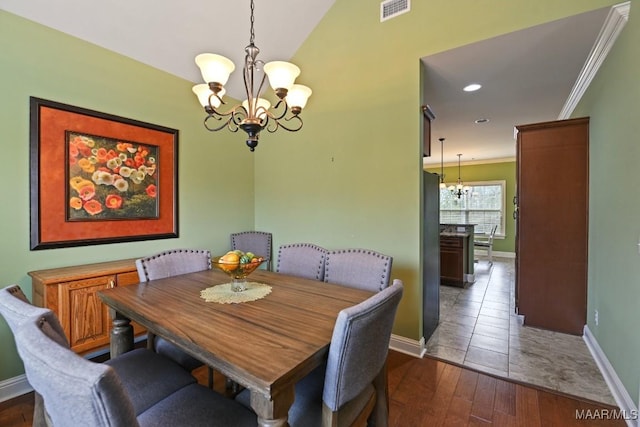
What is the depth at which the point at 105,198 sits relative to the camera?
2635mm

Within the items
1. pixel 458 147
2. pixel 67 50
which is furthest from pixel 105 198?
pixel 458 147

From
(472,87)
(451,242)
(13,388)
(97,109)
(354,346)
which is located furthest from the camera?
(451,242)

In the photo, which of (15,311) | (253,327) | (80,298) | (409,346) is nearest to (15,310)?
(15,311)

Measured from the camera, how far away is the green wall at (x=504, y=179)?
778cm

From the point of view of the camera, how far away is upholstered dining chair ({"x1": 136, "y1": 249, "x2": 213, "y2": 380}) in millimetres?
1750

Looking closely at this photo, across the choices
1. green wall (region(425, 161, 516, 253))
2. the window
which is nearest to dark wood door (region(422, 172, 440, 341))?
green wall (region(425, 161, 516, 253))

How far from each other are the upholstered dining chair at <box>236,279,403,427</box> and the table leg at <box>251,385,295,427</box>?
0.57 ft

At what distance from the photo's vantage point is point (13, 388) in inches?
82.6

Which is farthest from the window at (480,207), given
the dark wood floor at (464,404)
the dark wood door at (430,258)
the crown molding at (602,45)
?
the dark wood floor at (464,404)

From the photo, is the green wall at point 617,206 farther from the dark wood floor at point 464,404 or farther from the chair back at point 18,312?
the chair back at point 18,312

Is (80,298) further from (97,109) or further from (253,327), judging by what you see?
(253,327)

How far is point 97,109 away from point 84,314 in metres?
1.73

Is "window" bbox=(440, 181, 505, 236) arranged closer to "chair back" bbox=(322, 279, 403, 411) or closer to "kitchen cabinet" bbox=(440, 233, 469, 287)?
"kitchen cabinet" bbox=(440, 233, 469, 287)

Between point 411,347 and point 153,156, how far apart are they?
313 cm
